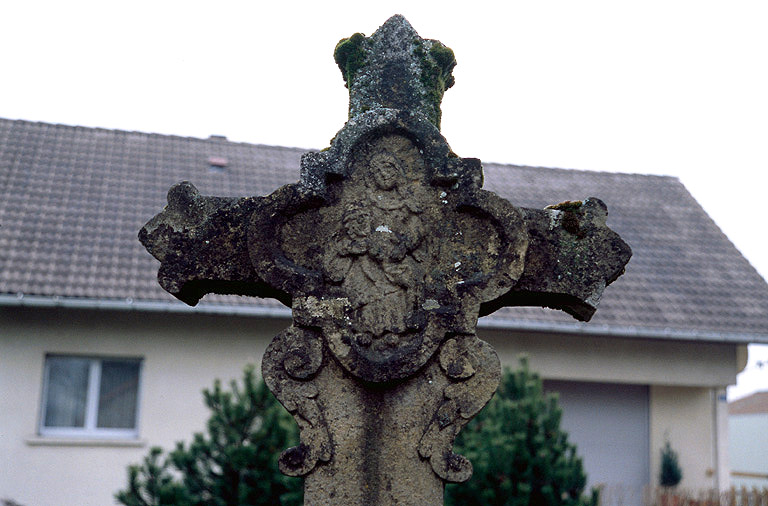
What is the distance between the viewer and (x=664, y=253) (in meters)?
14.6

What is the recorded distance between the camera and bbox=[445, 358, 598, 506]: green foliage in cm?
684

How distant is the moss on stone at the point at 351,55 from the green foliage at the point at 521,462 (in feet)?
12.9

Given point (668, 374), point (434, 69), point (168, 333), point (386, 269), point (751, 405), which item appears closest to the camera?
point (386, 269)

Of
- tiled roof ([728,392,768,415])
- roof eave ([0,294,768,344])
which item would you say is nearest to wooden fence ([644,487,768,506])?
roof eave ([0,294,768,344])

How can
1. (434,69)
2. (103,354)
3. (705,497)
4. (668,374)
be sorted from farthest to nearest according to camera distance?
Result: (668,374) → (705,497) → (103,354) → (434,69)

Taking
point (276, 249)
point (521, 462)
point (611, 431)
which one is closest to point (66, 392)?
point (521, 462)

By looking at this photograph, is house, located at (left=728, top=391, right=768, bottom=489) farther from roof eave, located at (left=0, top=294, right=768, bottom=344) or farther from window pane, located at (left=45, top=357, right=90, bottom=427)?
window pane, located at (left=45, top=357, right=90, bottom=427)

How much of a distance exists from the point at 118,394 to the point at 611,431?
7351 millimetres

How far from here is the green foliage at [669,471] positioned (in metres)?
13.2

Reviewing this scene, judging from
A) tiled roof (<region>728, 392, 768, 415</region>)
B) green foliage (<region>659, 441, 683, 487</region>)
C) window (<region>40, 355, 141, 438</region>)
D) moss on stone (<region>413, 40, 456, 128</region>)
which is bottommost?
green foliage (<region>659, 441, 683, 487</region>)

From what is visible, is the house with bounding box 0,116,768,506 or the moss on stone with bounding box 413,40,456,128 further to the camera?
the house with bounding box 0,116,768,506

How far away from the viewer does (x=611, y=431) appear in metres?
13.3

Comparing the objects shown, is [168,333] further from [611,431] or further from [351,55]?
[351,55]

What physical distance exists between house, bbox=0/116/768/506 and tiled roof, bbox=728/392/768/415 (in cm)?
3866
